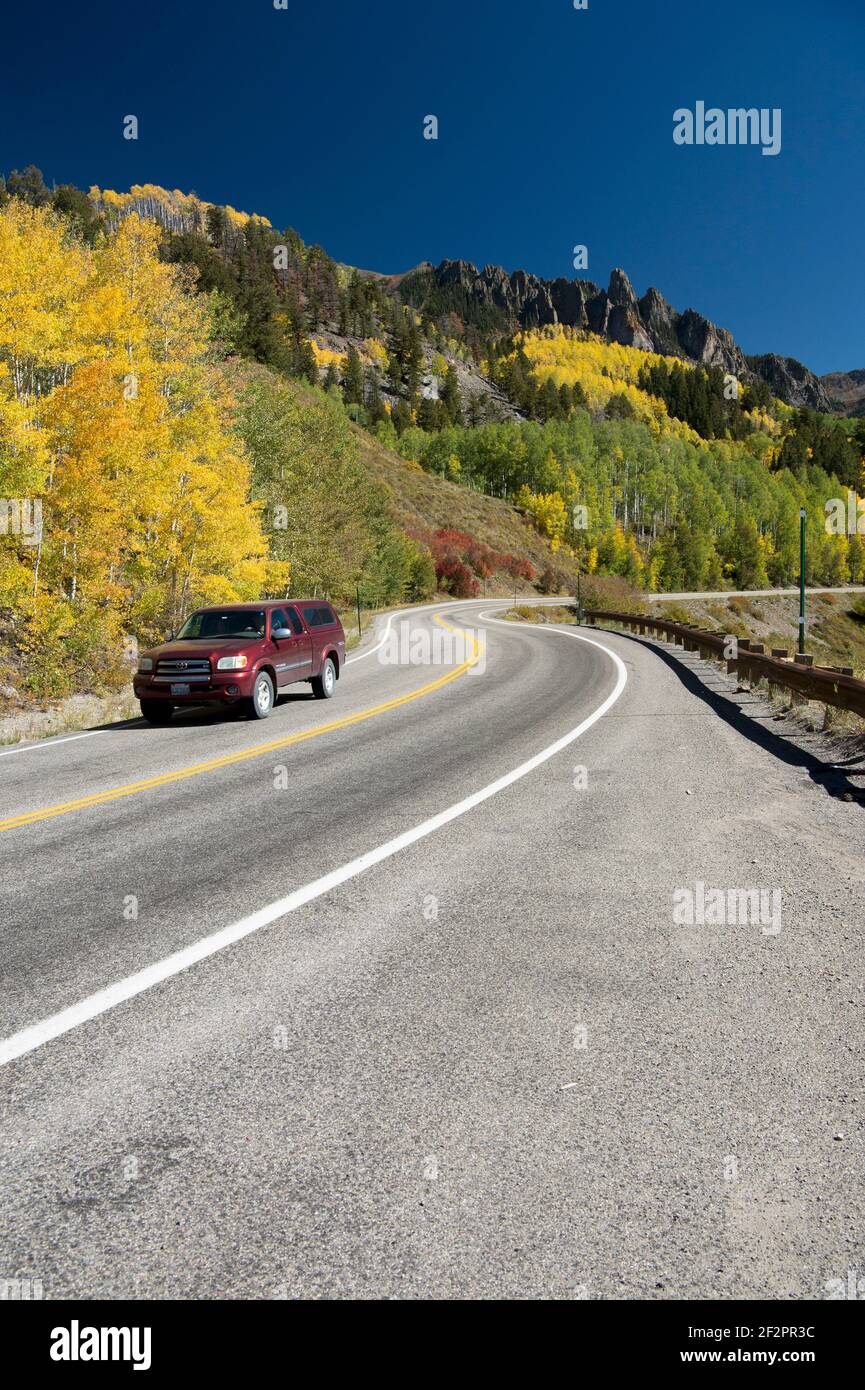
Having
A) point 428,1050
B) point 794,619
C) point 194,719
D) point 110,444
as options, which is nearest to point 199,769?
point 194,719

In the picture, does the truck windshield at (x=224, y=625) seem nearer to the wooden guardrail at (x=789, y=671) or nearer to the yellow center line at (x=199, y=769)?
the yellow center line at (x=199, y=769)

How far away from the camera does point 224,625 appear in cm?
1355

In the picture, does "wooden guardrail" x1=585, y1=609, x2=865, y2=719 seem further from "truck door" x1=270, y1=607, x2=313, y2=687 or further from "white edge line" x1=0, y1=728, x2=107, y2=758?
"white edge line" x1=0, y1=728, x2=107, y2=758

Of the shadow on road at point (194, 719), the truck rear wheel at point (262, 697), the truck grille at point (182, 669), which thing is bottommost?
the shadow on road at point (194, 719)

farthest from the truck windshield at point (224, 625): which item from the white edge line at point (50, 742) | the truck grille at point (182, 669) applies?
the white edge line at point (50, 742)

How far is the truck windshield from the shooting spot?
43.7 ft

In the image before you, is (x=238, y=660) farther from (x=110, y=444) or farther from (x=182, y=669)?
(x=110, y=444)

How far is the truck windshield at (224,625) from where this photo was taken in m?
13.3

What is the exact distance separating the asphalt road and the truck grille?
16.5 ft

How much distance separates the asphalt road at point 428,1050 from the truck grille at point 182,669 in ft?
16.5

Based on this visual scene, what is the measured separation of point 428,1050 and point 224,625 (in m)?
11.3

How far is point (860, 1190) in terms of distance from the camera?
7.73ft

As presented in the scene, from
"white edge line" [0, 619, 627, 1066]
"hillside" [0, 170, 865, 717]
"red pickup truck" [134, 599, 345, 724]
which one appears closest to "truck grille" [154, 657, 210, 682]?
"red pickup truck" [134, 599, 345, 724]

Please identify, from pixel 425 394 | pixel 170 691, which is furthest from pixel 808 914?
pixel 425 394
